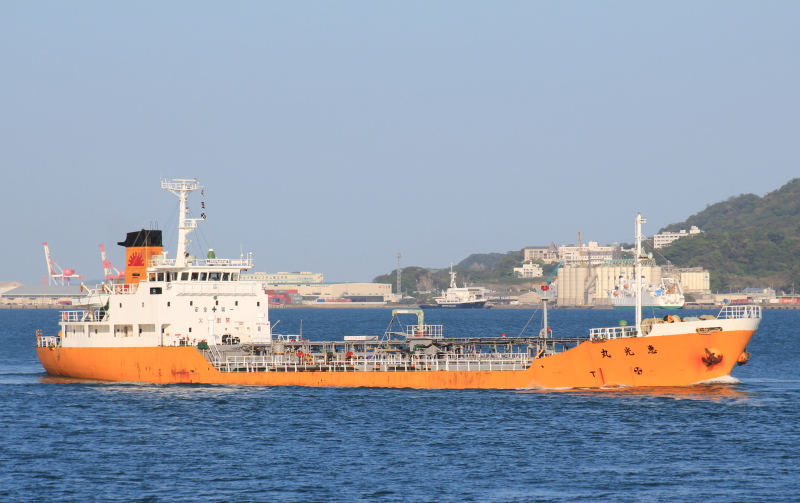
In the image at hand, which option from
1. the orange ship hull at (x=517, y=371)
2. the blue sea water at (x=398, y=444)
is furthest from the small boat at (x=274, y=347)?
the blue sea water at (x=398, y=444)

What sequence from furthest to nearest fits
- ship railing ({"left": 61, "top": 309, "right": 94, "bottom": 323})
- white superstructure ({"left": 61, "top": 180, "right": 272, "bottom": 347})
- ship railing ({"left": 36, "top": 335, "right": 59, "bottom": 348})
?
ship railing ({"left": 36, "top": 335, "right": 59, "bottom": 348}) < ship railing ({"left": 61, "top": 309, "right": 94, "bottom": 323}) < white superstructure ({"left": 61, "top": 180, "right": 272, "bottom": 347})

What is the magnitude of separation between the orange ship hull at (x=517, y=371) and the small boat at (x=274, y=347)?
5cm

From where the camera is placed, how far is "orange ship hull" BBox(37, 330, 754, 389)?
42062 mm

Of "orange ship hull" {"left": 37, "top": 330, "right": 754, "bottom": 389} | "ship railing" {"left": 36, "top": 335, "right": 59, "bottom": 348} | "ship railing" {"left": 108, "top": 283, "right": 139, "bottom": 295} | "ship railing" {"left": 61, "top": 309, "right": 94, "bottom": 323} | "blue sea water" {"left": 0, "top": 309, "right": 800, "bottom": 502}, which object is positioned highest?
"ship railing" {"left": 108, "top": 283, "right": 139, "bottom": 295}

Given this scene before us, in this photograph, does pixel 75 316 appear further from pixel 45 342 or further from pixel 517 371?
pixel 517 371

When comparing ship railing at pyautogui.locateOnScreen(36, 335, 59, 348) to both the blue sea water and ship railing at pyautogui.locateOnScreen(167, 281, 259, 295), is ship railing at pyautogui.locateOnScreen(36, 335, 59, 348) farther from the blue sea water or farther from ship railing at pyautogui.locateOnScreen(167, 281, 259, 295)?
ship railing at pyautogui.locateOnScreen(167, 281, 259, 295)

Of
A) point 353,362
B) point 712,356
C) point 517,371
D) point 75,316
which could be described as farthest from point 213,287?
point 712,356

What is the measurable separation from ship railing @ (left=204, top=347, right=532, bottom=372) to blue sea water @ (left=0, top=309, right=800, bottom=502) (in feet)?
4.56

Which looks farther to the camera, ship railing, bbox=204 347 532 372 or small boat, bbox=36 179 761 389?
ship railing, bbox=204 347 532 372

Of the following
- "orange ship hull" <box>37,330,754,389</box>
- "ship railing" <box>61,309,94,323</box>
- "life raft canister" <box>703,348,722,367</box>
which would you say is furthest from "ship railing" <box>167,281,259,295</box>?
"life raft canister" <box>703,348,722,367</box>

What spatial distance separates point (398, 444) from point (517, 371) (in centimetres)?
1260

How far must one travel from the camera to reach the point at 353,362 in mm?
48250

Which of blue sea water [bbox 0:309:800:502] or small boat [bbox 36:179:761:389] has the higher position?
small boat [bbox 36:179:761:389]

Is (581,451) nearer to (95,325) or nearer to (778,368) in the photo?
(95,325)
